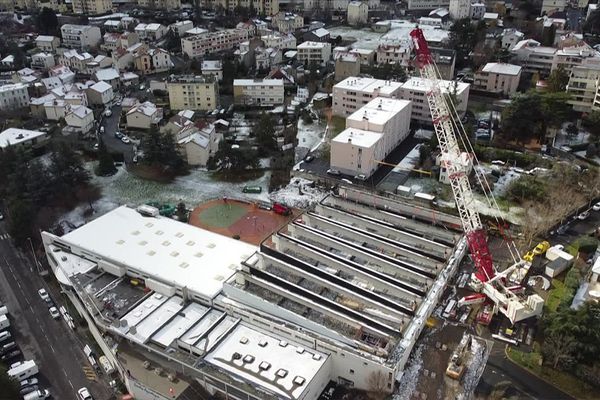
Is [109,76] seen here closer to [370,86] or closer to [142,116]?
[142,116]

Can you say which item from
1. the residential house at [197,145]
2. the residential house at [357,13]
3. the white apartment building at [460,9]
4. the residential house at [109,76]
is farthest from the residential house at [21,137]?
the white apartment building at [460,9]

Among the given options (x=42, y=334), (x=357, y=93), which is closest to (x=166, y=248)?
(x=42, y=334)

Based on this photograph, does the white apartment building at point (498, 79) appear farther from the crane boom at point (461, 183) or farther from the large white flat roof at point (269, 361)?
the large white flat roof at point (269, 361)

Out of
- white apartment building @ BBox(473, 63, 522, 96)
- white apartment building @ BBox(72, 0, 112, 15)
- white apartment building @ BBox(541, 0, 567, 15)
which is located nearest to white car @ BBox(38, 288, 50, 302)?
white apartment building @ BBox(473, 63, 522, 96)

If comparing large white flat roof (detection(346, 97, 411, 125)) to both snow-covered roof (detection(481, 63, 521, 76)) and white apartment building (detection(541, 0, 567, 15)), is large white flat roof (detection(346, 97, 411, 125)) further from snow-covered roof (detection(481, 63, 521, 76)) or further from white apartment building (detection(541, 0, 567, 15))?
white apartment building (detection(541, 0, 567, 15))

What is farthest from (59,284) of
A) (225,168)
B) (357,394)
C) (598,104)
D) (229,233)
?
(598,104)

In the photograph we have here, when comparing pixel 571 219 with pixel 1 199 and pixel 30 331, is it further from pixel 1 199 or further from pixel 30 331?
pixel 1 199
